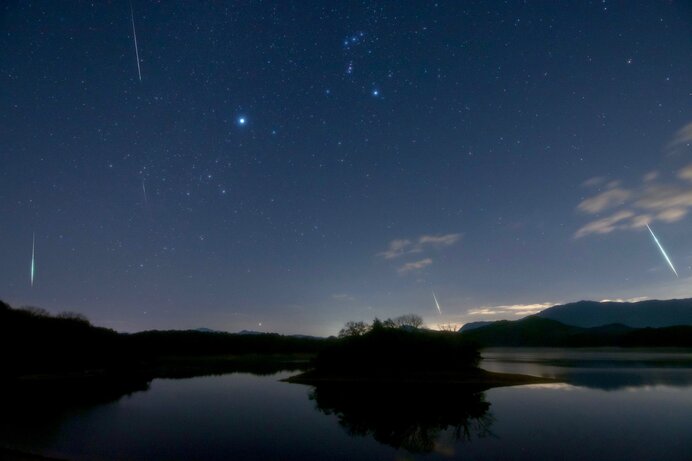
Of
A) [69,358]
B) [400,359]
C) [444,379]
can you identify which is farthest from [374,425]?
[69,358]

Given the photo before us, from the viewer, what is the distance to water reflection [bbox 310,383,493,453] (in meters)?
22.6

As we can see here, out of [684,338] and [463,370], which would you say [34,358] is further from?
[684,338]

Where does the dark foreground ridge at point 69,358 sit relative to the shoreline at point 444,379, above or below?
above

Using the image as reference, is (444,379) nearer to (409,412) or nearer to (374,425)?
(409,412)

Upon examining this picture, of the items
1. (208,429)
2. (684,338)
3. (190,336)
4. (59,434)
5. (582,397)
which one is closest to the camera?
(59,434)

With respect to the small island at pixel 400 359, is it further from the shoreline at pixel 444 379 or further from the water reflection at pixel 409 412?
the water reflection at pixel 409 412

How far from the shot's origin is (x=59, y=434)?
23422mm

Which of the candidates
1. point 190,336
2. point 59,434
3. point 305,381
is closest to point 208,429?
point 59,434

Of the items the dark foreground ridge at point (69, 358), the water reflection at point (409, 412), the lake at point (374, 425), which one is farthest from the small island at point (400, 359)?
the dark foreground ridge at point (69, 358)

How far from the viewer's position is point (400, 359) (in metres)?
53.4

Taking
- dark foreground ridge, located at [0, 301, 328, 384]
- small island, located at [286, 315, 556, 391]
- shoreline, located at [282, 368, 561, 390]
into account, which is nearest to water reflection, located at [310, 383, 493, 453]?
shoreline, located at [282, 368, 561, 390]

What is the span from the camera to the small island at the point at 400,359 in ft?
166

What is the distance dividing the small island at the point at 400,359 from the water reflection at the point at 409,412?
5.63m

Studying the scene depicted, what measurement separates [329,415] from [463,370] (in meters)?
27.2
